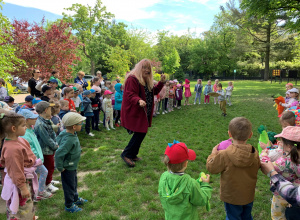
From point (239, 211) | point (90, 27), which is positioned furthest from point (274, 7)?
point (90, 27)

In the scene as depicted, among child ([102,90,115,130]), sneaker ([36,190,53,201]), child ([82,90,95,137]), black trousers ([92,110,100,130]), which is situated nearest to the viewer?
sneaker ([36,190,53,201])

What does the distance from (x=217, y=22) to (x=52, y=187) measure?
55425mm

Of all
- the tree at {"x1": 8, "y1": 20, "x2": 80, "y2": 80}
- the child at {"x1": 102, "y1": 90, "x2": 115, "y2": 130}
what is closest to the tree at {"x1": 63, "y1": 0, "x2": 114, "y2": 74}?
the tree at {"x1": 8, "y1": 20, "x2": 80, "y2": 80}

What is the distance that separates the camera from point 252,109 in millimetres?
12102

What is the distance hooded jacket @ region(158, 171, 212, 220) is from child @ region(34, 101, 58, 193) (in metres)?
2.59

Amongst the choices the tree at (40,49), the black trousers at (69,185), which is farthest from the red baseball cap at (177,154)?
the tree at (40,49)

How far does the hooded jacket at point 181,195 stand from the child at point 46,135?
259 cm

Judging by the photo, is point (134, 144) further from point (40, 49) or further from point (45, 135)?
point (40, 49)

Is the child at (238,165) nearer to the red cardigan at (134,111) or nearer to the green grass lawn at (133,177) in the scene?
the green grass lawn at (133,177)

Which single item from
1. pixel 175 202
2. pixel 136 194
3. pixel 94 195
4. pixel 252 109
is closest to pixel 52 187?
pixel 94 195

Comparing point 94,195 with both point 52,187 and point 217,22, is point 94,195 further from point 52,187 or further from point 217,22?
point 217,22

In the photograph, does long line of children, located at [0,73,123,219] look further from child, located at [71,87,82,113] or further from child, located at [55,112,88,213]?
child, located at [71,87,82,113]

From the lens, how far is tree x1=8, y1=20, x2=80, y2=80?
12.0 metres

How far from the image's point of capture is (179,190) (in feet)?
6.73
